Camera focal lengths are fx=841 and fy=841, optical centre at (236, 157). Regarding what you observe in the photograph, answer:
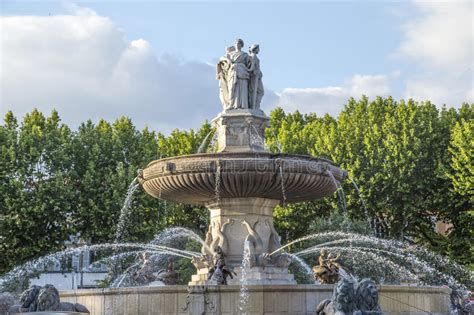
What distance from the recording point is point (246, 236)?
1844 cm

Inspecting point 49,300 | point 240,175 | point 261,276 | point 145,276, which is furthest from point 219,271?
point 49,300

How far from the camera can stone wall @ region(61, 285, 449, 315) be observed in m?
14.5

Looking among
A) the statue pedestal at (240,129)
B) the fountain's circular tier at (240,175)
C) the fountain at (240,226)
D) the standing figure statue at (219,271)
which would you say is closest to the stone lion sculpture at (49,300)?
the fountain at (240,226)

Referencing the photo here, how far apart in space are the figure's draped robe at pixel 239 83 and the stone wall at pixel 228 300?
5785mm

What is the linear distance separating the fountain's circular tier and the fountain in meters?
0.02

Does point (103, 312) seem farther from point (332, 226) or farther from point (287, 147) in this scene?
point (287, 147)

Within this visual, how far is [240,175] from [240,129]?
2.17 metres

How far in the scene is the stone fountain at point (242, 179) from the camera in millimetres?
17266

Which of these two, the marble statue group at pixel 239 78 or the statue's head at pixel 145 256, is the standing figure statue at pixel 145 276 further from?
the marble statue group at pixel 239 78

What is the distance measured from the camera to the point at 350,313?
1225 cm

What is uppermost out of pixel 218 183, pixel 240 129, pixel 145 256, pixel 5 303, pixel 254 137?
pixel 240 129

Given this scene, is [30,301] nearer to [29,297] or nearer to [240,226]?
[29,297]

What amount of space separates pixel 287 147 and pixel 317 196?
17.9m

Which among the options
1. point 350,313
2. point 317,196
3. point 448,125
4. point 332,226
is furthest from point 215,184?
point 448,125
